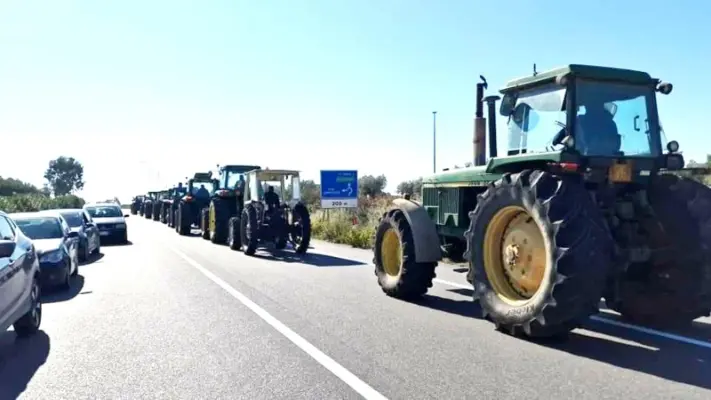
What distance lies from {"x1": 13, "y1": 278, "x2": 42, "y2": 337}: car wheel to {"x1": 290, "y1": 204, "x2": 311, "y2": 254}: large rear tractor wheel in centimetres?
1011

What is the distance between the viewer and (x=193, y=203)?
30250 millimetres

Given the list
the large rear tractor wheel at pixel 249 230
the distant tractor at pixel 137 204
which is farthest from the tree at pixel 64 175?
the large rear tractor wheel at pixel 249 230

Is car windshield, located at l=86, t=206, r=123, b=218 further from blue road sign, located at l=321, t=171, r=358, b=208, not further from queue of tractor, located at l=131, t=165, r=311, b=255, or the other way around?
blue road sign, located at l=321, t=171, r=358, b=208

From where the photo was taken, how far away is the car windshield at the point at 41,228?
42.8ft

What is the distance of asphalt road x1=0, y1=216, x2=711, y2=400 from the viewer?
550 cm

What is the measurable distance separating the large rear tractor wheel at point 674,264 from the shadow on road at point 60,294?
27.6 feet

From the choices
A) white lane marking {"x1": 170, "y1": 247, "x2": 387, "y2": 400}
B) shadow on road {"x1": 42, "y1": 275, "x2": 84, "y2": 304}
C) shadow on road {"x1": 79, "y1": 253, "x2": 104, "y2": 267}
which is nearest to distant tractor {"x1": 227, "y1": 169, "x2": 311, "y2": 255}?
shadow on road {"x1": 79, "y1": 253, "x2": 104, "y2": 267}

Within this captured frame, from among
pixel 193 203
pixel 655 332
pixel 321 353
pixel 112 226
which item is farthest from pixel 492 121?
pixel 193 203

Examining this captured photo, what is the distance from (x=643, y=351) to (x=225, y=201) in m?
18.3

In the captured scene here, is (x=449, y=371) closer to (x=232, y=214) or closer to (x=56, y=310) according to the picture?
(x=56, y=310)

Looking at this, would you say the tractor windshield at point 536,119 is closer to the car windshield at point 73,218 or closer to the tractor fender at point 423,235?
the tractor fender at point 423,235

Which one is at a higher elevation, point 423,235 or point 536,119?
point 536,119

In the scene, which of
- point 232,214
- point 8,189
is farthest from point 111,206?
point 8,189

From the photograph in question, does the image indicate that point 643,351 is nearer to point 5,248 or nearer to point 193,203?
point 5,248
